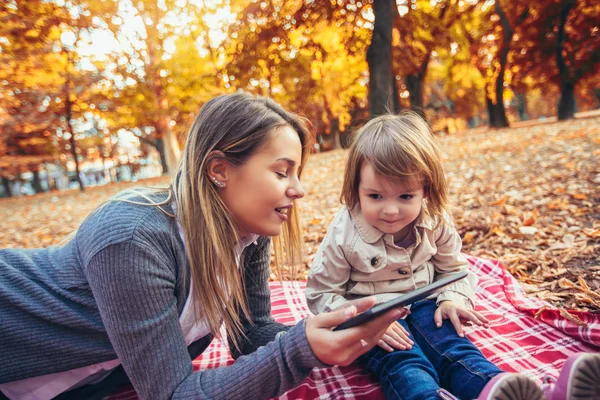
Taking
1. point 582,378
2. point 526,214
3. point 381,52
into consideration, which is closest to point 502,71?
point 381,52

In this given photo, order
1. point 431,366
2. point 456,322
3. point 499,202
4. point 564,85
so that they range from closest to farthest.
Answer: point 431,366 < point 456,322 < point 499,202 < point 564,85

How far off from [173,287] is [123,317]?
17cm

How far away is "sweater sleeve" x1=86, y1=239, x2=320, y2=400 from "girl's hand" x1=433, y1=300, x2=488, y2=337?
2.63 ft

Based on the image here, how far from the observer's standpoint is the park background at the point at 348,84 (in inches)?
135

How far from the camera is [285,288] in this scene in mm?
2773

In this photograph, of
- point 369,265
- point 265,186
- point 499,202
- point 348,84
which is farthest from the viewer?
point 348,84

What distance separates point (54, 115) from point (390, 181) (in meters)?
13.2

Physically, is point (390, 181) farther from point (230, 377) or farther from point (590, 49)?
point (590, 49)

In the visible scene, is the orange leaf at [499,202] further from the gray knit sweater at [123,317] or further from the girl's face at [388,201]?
the gray knit sweater at [123,317]

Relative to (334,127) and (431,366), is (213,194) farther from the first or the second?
(334,127)

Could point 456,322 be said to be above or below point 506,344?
above

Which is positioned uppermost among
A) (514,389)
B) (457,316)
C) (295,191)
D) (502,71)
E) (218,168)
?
(502,71)

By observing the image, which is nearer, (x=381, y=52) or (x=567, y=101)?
(x=381, y=52)

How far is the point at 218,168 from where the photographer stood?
4.55 ft
